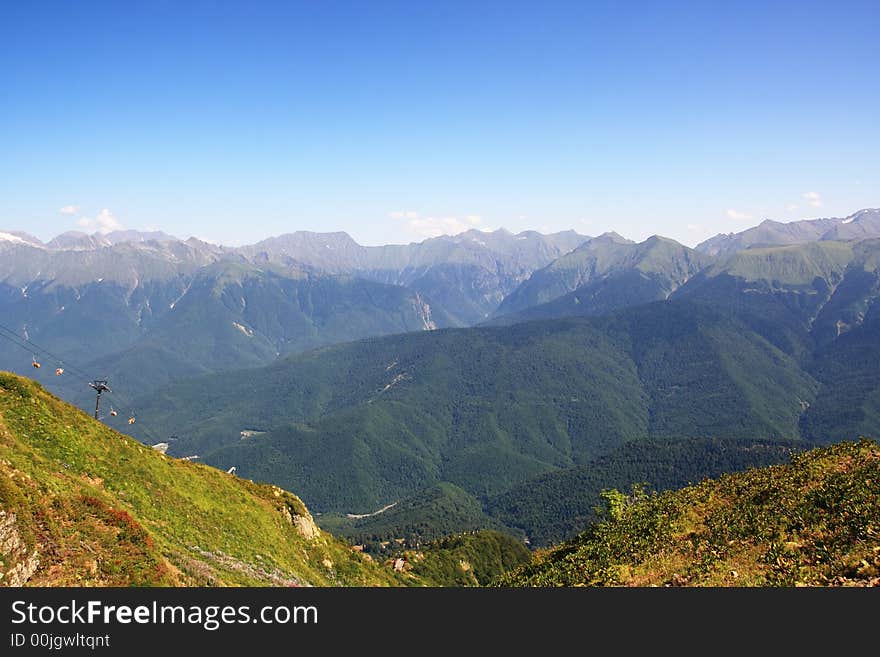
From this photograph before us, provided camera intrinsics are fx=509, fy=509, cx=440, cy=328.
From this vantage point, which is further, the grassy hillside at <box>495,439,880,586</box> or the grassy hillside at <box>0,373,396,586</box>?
the grassy hillside at <box>0,373,396,586</box>

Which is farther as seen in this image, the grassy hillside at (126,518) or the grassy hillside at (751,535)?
the grassy hillside at (126,518)

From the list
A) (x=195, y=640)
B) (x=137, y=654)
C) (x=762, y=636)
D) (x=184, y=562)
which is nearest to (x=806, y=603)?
(x=762, y=636)

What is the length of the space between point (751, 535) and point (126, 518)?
4164cm

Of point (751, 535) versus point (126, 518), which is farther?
point (126, 518)

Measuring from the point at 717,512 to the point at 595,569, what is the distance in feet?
38.0

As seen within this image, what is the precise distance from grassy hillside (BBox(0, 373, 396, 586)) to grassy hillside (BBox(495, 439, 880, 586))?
26.5 meters

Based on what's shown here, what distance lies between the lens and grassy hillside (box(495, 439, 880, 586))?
81.0 ft

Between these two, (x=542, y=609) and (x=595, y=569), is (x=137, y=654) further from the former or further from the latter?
(x=595, y=569)

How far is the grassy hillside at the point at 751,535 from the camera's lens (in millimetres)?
24703

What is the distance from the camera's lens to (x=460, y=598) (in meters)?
16.9

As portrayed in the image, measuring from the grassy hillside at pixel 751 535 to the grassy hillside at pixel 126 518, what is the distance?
26.5 m

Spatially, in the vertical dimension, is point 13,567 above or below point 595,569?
above

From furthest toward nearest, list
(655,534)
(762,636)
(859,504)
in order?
(655,534) < (859,504) < (762,636)

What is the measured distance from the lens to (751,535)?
99.3 feet
